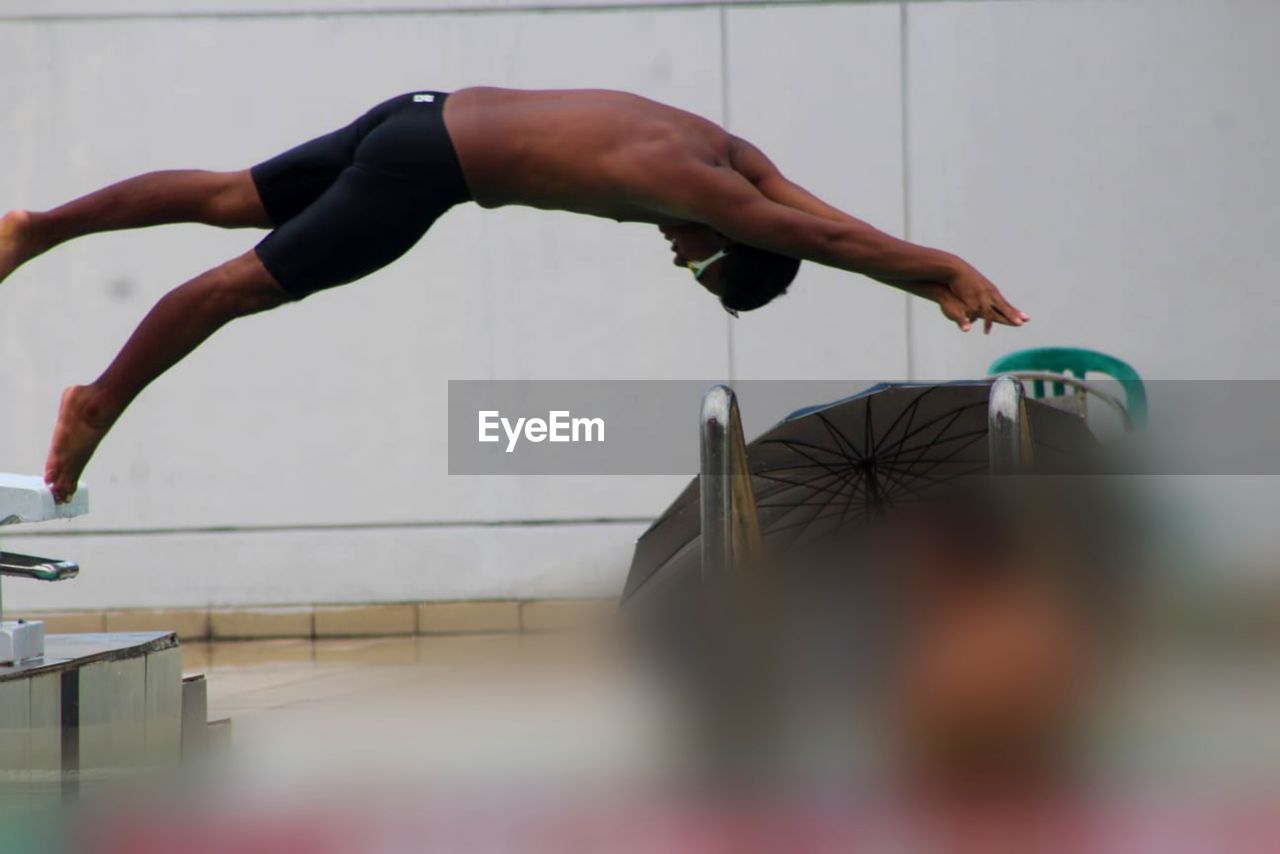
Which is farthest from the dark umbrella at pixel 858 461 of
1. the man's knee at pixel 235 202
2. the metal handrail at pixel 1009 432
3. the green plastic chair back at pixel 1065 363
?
the green plastic chair back at pixel 1065 363

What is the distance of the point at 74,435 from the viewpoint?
12.4 feet

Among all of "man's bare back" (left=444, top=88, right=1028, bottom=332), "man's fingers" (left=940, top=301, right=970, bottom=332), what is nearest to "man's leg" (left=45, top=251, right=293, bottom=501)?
"man's bare back" (left=444, top=88, right=1028, bottom=332)

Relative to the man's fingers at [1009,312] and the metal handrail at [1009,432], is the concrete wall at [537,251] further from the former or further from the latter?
the man's fingers at [1009,312]

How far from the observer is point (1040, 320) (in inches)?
317

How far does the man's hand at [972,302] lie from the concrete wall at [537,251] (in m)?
4.69

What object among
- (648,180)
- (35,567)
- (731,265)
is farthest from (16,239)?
(731,265)

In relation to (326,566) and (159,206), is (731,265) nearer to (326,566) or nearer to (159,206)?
(159,206)

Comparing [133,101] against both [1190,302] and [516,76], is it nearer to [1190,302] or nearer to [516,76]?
[516,76]

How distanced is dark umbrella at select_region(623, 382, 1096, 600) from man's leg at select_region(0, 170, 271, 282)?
164 cm

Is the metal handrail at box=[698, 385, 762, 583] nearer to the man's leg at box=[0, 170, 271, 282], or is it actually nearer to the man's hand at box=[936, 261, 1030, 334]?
the man's hand at box=[936, 261, 1030, 334]

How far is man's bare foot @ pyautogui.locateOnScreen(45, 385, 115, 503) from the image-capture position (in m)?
3.70

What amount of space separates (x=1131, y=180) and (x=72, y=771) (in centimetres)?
618

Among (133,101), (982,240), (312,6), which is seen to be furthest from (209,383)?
(982,240)

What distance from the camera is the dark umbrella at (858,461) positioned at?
182 inches
